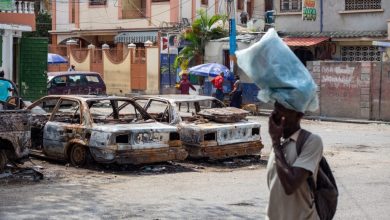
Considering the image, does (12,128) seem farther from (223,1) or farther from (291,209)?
(223,1)

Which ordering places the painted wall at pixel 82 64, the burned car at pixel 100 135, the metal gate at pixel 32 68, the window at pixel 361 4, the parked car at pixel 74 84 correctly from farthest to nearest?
1. the painted wall at pixel 82 64
2. the window at pixel 361 4
3. the parked car at pixel 74 84
4. the metal gate at pixel 32 68
5. the burned car at pixel 100 135

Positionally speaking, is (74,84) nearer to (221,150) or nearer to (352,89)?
(352,89)

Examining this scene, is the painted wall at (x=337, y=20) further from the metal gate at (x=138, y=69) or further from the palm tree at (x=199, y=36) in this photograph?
the metal gate at (x=138, y=69)

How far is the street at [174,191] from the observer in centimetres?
816

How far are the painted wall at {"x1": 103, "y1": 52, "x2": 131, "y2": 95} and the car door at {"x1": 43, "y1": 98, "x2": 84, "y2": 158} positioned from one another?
2429cm

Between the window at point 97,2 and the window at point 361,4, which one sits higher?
the window at point 97,2

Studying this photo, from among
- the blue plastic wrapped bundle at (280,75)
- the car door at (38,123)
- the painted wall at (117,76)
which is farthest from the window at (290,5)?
the blue plastic wrapped bundle at (280,75)

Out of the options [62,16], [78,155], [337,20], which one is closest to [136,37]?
[62,16]


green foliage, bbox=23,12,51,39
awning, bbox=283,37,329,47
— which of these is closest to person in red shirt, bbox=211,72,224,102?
awning, bbox=283,37,329,47

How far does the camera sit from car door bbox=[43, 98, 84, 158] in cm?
1195

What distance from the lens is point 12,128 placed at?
34.6ft

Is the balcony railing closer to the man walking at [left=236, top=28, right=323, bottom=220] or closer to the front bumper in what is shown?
the front bumper

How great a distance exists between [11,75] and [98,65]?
17050mm

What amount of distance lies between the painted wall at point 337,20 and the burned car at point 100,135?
1631cm
